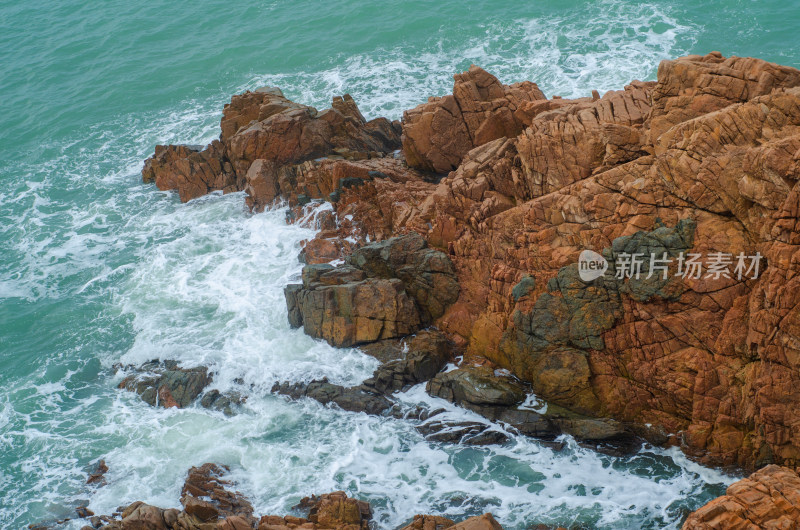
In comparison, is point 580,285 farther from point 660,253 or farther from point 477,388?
point 477,388

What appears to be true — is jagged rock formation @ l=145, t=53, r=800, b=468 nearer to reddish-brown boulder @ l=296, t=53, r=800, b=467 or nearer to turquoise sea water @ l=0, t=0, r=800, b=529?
reddish-brown boulder @ l=296, t=53, r=800, b=467

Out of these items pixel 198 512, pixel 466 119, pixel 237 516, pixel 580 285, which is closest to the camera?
pixel 237 516

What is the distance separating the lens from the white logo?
1089 inches

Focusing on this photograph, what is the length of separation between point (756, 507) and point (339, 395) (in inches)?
671

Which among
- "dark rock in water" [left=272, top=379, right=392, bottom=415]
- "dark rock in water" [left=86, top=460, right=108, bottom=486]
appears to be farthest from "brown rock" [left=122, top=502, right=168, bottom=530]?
"dark rock in water" [left=272, top=379, right=392, bottom=415]

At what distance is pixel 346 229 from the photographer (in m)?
38.6

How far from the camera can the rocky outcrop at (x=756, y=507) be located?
19.1 m

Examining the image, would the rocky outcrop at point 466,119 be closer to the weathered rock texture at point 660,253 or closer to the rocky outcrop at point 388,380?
the weathered rock texture at point 660,253

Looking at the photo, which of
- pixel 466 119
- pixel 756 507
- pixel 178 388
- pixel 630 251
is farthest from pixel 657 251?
pixel 178 388

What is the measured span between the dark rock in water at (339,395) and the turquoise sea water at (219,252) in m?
0.47

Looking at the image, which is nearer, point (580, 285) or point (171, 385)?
point (580, 285)

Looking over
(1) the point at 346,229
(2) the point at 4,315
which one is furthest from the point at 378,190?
(2) the point at 4,315

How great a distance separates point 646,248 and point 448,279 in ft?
30.9

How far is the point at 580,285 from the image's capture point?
28234mm
